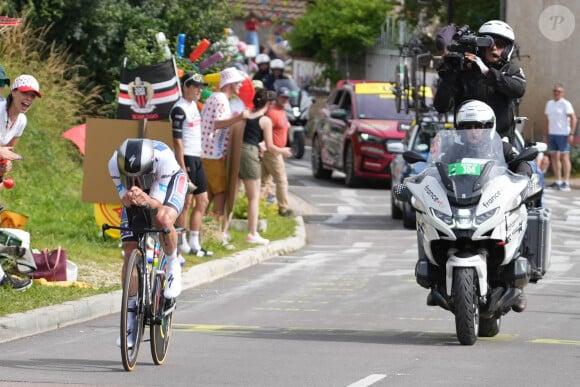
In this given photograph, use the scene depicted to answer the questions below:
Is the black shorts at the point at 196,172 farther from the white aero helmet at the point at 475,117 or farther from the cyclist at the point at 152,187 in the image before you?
the cyclist at the point at 152,187

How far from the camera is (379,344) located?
11.3m

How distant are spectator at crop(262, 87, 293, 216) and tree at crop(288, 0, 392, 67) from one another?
832 inches

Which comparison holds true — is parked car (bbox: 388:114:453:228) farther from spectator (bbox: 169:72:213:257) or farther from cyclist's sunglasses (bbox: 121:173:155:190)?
cyclist's sunglasses (bbox: 121:173:155:190)

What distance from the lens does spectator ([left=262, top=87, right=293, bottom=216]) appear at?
2119 cm

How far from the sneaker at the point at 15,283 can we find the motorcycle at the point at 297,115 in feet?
61.9

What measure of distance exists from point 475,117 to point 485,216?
101 centimetres

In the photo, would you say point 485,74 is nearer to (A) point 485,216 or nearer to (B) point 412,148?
(A) point 485,216

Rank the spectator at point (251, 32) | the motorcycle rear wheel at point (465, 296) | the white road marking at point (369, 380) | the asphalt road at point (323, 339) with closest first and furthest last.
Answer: the white road marking at point (369, 380) → the asphalt road at point (323, 339) → the motorcycle rear wheel at point (465, 296) → the spectator at point (251, 32)

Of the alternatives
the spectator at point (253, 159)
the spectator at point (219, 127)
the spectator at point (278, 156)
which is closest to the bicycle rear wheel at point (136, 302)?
the spectator at point (219, 127)

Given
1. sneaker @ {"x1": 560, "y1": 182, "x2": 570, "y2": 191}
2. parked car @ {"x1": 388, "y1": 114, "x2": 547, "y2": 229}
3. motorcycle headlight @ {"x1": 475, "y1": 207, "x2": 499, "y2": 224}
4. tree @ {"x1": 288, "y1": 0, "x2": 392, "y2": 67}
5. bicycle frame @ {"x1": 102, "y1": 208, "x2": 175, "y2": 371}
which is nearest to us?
bicycle frame @ {"x1": 102, "y1": 208, "x2": 175, "y2": 371}

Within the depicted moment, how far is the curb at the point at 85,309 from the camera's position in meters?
11.6

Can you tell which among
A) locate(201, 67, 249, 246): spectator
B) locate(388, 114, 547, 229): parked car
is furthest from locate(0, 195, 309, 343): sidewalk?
locate(388, 114, 547, 229): parked car

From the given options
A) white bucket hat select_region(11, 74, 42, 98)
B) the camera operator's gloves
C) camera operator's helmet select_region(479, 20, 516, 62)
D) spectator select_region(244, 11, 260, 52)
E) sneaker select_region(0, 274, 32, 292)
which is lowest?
spectator select_region(244, 11, 260, 52)

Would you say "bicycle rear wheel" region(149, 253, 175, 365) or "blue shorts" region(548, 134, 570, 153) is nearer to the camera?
"bicycle rear wheel" region(149, 253, 175, 365)
